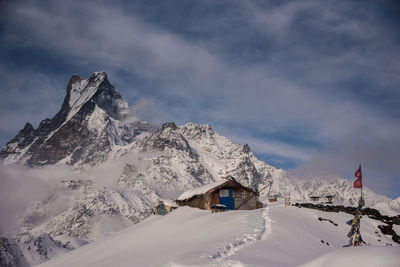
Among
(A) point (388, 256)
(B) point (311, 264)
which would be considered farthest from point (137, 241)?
(A) point (388, 256)

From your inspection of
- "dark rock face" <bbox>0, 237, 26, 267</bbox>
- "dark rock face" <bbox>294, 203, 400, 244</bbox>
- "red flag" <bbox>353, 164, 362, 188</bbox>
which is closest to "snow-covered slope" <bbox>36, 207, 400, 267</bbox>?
"dark rock face" <bbox>294, 203, 400, 244</bbox>

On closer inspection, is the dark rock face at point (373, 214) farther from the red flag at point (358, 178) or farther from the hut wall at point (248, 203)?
the red flag at point (358, 178)

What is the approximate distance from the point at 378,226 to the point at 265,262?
2878 cm

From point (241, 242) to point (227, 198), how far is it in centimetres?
2679

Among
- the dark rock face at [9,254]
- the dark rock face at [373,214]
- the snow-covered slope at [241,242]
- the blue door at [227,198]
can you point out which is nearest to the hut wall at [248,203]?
the blue door at [227,198]

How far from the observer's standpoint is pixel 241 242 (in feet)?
56.1

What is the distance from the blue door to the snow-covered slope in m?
4.61

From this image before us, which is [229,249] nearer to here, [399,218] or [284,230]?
[284,230]

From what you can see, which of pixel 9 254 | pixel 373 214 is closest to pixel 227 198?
pixel 373 214

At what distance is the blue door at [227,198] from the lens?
43.4 m

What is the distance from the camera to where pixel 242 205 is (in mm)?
45062

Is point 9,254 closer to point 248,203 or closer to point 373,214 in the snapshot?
point 248,203

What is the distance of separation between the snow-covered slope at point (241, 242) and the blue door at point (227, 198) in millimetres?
4615

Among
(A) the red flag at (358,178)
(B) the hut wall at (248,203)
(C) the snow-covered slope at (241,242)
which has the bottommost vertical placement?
(C) the snow-covered slope at (241,242)
